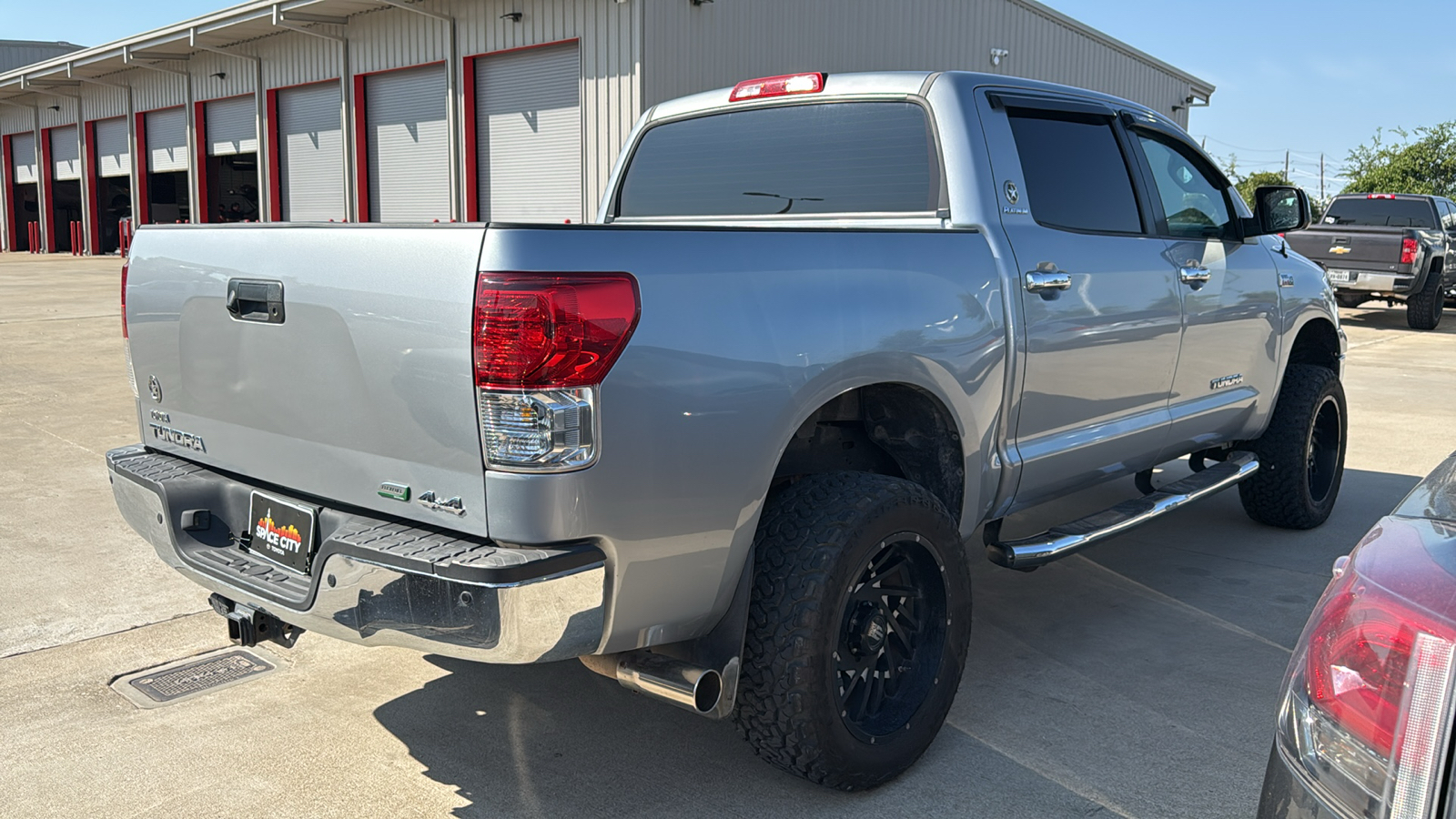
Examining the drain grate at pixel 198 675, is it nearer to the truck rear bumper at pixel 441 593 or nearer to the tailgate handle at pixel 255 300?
the truck rear bumper at pixel 441 593

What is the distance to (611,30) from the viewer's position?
14508 millimetres

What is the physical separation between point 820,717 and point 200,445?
1.81 m

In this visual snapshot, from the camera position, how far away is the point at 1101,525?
13.0ft

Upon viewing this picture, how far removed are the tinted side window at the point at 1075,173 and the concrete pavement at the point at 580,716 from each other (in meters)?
1.49

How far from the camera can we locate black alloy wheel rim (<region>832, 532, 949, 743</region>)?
308cm

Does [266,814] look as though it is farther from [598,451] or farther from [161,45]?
[161,45]

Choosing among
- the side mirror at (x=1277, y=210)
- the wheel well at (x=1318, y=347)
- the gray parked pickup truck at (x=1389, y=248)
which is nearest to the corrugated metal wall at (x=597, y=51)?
the gray parked pickup truck at (x=1389, y=248)

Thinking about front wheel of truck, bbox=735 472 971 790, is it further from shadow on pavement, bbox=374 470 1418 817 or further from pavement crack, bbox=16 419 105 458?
pavement crack, bbox=16 419 105 458

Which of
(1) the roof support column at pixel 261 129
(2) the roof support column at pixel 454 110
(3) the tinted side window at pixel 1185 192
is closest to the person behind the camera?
(3) the tinted side window at pixel 1185 192

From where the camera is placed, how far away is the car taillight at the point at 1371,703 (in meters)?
1.47

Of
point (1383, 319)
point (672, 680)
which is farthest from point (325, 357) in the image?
point (1383, 319)

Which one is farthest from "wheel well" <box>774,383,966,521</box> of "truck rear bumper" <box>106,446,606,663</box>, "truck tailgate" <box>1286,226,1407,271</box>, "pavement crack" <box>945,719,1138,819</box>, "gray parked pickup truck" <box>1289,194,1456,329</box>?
"truck tailgate" <box>1286,226,1407,271</box>

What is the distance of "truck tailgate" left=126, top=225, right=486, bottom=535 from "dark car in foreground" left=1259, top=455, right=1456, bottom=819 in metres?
1.56

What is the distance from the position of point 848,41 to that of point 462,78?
18.1 feet
